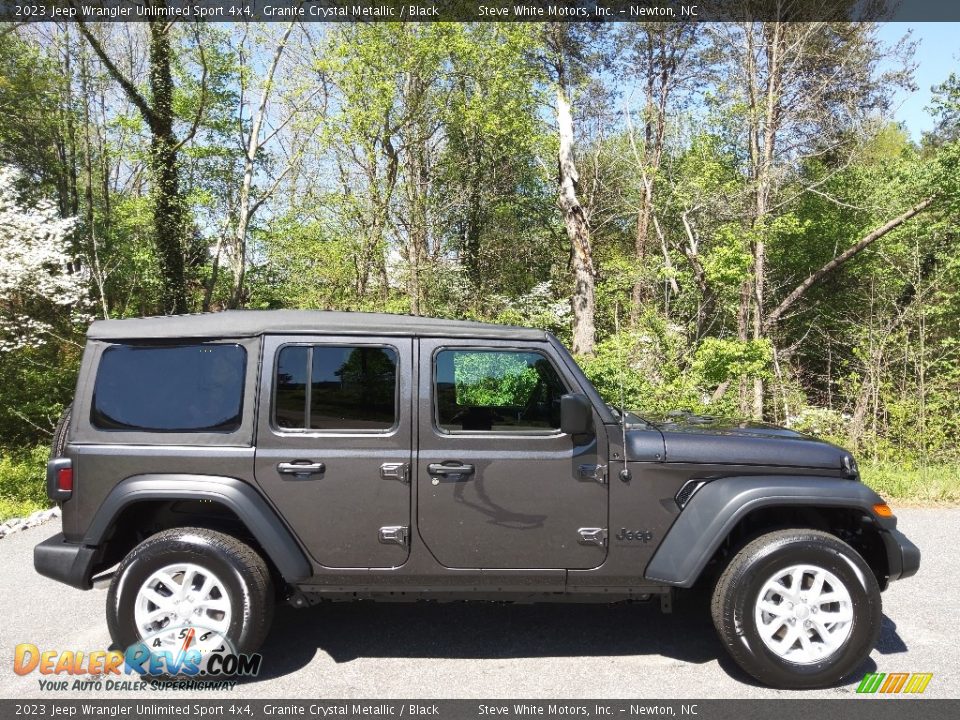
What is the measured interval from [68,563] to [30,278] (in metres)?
15.9

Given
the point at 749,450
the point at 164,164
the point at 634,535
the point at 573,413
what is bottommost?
the point at 634,535

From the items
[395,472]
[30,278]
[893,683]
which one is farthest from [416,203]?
[893,683]

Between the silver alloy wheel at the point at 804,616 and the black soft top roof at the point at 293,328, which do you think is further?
the black soft top roof at the point at 293,328

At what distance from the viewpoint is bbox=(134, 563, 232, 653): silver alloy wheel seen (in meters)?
3.54

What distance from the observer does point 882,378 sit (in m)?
11.6

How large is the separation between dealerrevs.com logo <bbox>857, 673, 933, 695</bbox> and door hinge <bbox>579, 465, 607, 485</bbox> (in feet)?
5.28

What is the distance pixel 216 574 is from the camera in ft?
11.7

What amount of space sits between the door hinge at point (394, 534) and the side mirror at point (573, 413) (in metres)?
0.99

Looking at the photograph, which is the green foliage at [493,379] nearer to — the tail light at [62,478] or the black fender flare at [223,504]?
the black fender flare at [223,504]

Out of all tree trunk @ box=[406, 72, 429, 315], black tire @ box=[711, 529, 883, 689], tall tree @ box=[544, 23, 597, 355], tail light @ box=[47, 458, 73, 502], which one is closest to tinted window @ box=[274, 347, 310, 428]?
tail light @ box=[47, 458, 73, 502]

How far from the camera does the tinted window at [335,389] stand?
12.0 ft

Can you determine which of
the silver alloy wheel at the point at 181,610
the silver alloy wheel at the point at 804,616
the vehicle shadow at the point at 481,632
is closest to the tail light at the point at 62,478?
the silver alloy wheel at the point at 181,610

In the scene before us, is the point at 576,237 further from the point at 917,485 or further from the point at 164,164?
the point at 917,485

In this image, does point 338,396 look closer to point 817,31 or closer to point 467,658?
point 467,658
